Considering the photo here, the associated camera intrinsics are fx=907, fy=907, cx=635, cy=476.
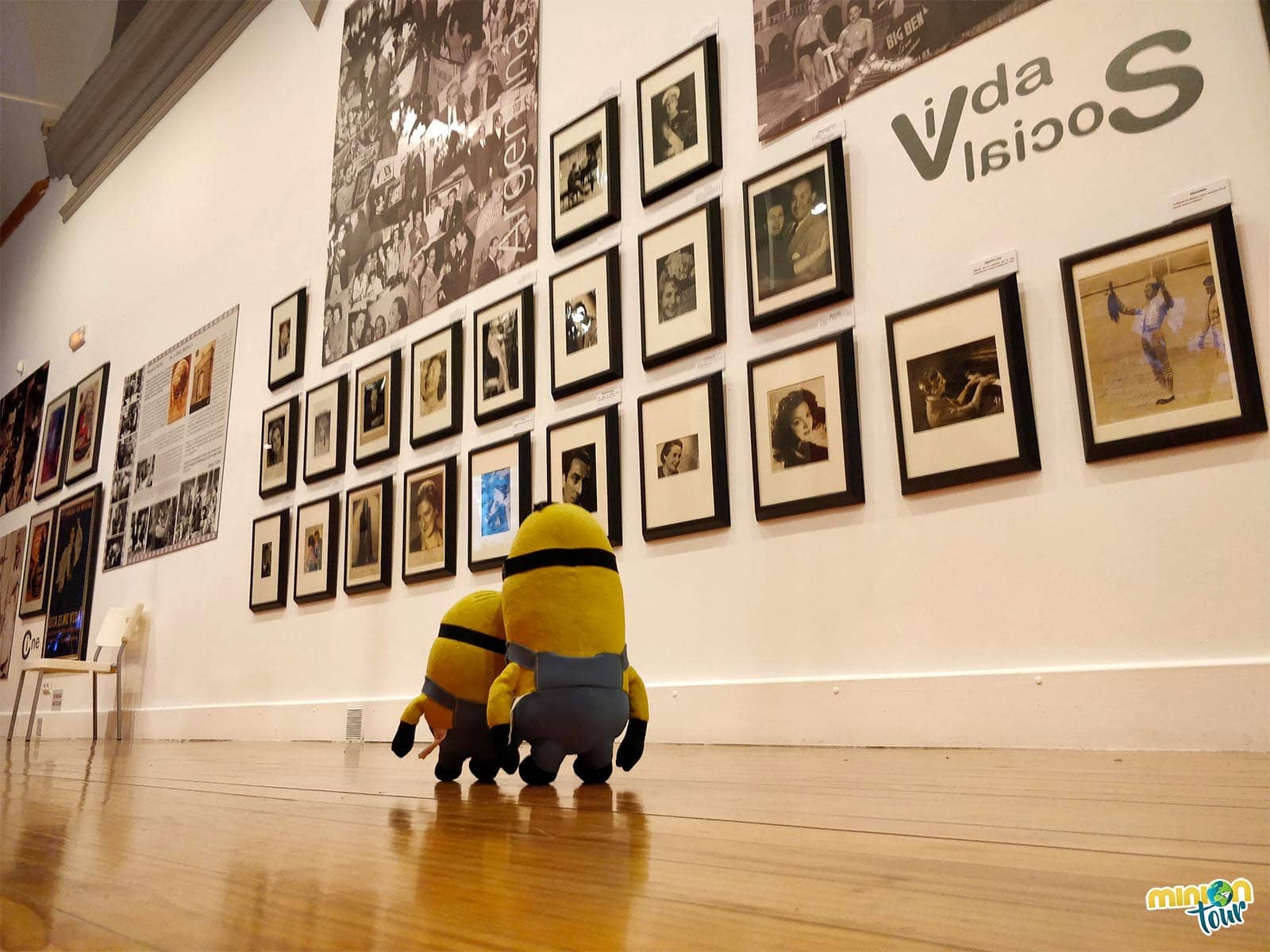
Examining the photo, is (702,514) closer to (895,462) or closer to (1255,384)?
(895,462)

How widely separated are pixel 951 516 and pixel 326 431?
3.72 metres

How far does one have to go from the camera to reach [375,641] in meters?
4.50

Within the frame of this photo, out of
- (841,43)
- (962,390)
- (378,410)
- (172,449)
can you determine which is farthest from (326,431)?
(962,390)

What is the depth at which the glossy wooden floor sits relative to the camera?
0.56 metres

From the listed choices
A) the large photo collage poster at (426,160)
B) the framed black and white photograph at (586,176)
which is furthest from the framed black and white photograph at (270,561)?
the framed black and white photograph at (586,176)

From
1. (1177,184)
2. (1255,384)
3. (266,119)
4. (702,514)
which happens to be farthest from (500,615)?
(266,119)

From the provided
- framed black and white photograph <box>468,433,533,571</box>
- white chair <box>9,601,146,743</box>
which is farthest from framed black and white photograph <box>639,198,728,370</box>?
white chair <box>9,601,146,743</box>

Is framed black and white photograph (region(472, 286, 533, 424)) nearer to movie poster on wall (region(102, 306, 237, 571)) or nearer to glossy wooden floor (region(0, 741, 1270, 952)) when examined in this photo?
glossy wooden floor (region(0, 741, 1270, 952))

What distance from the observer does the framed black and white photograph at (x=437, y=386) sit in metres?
Result: 4.30

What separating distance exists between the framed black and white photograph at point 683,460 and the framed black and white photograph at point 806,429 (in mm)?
140

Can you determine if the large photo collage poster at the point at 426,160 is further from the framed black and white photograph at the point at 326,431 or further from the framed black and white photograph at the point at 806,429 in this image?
the framed black and white photograph at the point at 806,429

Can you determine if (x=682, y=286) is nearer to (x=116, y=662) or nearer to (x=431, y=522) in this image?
(x=431, y=522)

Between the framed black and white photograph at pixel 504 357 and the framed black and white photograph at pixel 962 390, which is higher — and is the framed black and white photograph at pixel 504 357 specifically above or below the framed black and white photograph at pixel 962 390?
above

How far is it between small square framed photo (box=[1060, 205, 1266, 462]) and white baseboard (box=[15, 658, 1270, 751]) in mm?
551
